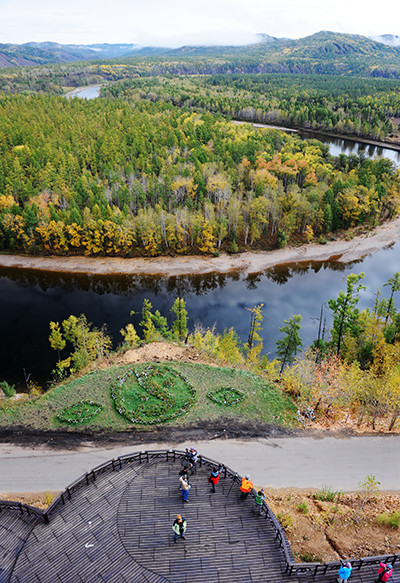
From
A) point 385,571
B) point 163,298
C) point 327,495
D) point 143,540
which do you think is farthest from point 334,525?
point 163,298

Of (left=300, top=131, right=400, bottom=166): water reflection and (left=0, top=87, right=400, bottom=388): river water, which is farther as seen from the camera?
(left=300, top=131, right=400, bottom=166): water reflection

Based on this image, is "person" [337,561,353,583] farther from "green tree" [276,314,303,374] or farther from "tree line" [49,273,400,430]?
"green tree" [276,314,303,374]

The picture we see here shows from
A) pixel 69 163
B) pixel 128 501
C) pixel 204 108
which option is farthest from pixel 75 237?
pixel 204 108

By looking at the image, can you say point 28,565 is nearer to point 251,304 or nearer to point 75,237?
point 251,304

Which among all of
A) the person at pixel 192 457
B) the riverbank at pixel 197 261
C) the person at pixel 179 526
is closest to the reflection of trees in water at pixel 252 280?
the riverbank at pixel 197 261

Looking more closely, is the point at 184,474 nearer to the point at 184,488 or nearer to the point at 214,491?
the point at 184,488

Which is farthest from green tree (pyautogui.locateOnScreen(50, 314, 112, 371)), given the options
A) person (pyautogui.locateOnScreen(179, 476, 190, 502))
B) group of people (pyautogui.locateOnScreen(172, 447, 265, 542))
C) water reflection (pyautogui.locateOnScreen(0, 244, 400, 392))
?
person (pyautogui.locateOnScreen(179, 476, 190, 502))
